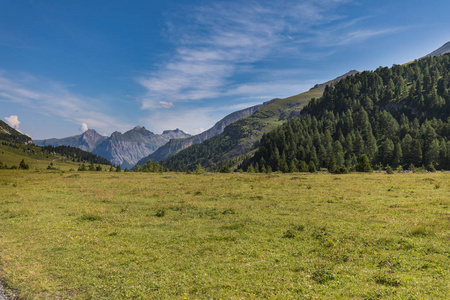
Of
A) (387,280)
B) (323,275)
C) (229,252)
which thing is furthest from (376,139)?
(229,252)

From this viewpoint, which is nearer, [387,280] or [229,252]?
[387,280]

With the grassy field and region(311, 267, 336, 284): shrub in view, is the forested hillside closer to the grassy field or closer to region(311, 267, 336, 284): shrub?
the grassy field

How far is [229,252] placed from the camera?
43.4 ft

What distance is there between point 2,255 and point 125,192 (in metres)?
23.3

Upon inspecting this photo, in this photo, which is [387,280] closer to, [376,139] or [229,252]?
[229,252]

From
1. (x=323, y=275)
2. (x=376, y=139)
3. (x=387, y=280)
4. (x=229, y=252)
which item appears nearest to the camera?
(x=387, y=280)

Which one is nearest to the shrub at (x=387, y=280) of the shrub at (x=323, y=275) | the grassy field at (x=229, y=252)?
the grassy field at (x=229, y=252)

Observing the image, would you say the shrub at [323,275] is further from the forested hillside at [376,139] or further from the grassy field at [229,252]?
the forested hillside at [376,139]

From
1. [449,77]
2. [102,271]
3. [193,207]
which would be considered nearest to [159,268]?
[102,271]

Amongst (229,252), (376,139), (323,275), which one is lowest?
(229,252)

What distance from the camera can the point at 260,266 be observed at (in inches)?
448

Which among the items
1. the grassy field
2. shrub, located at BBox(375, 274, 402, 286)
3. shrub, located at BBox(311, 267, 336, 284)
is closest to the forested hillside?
the grassy field

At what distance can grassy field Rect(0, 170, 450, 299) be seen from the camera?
9320 mm

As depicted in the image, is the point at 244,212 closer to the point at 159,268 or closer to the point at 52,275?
the point at 159,268
